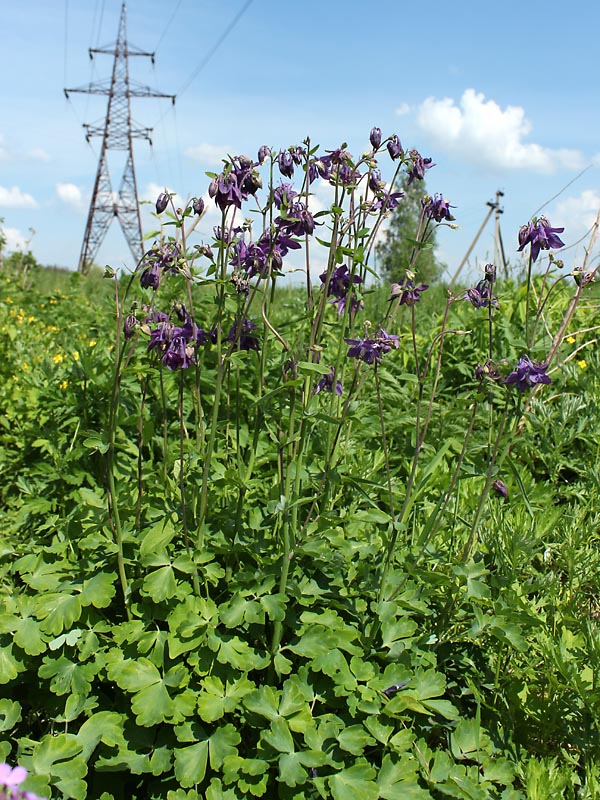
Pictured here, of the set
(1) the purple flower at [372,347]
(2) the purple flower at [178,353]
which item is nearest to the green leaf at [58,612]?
(2) the purple flower at [178,353]

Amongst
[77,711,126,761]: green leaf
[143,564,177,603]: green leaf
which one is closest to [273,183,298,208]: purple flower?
[143,564,177,603]: green leaf

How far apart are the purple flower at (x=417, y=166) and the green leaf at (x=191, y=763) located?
72.0 inches

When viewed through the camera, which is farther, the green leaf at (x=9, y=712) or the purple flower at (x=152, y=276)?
the purple flower at (x=152, y=276)

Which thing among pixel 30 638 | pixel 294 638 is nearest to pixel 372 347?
pixel 294 638

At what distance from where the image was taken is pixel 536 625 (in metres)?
2.09

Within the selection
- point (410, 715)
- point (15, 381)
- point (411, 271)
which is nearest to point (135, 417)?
point (411, 271)

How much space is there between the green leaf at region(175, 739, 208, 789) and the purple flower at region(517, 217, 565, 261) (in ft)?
5.66

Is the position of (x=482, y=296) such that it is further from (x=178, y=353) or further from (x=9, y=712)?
(x=9, y=712)

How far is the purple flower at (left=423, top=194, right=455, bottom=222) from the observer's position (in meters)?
2.19

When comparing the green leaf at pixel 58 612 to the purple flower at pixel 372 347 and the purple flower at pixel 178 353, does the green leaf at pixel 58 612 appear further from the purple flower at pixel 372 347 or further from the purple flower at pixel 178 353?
the purple flower at pixel 372 347

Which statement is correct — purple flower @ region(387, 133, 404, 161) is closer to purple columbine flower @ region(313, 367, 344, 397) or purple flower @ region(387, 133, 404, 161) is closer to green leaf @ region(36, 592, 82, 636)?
purple columbine flower @ region(313, 367, 344, 397)

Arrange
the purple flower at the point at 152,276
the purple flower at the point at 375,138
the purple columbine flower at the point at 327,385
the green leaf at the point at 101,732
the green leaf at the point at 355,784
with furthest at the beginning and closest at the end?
the purple columbine flower at the point at 327,385 → the purple flower at the point at 375,138 → the purple flower at the point at 152,276 → the green leaf at the point at 101,732 → the green leaf at the point at 355,784

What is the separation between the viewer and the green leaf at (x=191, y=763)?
5.84 ft

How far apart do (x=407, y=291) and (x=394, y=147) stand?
18.5 inches
